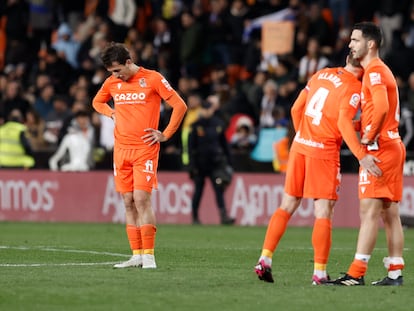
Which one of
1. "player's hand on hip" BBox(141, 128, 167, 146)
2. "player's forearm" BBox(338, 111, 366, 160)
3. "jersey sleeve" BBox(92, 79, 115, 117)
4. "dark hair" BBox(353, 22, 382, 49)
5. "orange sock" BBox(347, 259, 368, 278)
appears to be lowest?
"orange sock" BBox(347, 259, 368, 278)

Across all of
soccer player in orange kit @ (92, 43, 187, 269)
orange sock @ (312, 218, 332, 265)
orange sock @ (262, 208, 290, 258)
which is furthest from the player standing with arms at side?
soccer player in orange kit @ (92, 43, 187, 269)

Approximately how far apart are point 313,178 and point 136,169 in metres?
2.41

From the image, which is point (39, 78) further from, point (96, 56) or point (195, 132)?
point (195, 132)

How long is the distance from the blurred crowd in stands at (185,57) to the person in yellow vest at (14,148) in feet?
1.81

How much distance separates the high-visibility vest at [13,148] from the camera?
80.8 feet

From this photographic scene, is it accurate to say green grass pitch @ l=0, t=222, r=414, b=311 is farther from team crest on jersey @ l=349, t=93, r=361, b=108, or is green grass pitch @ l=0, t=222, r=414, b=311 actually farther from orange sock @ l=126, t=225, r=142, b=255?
team crest on jersey @ l=349, t=93, r=361, b=108

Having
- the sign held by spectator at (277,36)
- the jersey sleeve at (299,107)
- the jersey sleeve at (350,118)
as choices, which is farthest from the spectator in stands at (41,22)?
the jersey sleeve at (350,118)

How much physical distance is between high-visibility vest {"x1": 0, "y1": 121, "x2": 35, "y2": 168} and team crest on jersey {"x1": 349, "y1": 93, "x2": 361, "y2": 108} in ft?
46.1

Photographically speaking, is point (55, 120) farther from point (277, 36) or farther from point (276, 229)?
point (276, 229)

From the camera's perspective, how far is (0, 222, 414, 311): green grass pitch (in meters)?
9.95

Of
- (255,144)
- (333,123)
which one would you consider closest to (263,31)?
(255,144)

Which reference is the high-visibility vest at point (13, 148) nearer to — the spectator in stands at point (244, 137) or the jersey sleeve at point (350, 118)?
the spectator in stands at point (244, 137)

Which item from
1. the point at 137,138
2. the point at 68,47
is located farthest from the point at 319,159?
the point at 68,47

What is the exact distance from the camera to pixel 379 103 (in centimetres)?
1109
